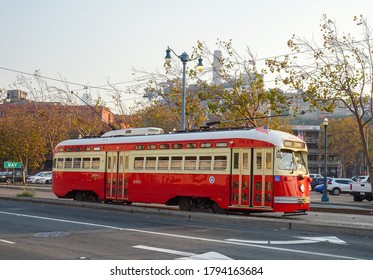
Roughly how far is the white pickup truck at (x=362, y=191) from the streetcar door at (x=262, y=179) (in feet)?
70.6

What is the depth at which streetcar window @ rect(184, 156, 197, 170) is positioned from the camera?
18859 mm

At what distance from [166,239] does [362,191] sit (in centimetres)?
2777

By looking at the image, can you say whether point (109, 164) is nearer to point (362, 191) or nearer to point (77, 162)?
point (77, 162)

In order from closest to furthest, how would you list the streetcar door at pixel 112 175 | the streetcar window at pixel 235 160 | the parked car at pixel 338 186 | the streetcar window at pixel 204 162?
the streetcar window at pixel 235 160 → the streetcar window at pixel 204 162 → the streetcar door at pixel 112 175 → the parked car at pixel 338 186

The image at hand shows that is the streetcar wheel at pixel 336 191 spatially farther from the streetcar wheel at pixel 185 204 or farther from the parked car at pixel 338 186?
the streetcar wheel at pixel 185 204

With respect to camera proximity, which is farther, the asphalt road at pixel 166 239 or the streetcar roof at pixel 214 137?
the streetcar roof at pixel 214 137

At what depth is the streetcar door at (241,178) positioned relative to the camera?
679 inches

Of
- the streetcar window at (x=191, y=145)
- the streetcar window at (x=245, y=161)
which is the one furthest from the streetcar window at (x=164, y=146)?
the streetcar window at (x=245, y=161)

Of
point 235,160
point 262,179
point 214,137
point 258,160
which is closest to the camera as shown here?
point 262,179

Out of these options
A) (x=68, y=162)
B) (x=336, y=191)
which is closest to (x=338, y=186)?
(x=336, y=191)

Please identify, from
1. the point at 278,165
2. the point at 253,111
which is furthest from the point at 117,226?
the point at 253,111

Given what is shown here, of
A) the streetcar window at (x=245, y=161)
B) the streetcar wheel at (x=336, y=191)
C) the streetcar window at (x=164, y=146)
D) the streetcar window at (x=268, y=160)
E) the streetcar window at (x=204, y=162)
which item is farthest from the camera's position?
the streetcar wheel at (x=336, y=191)

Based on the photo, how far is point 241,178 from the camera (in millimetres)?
17344

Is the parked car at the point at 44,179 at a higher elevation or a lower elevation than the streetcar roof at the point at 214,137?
lower
